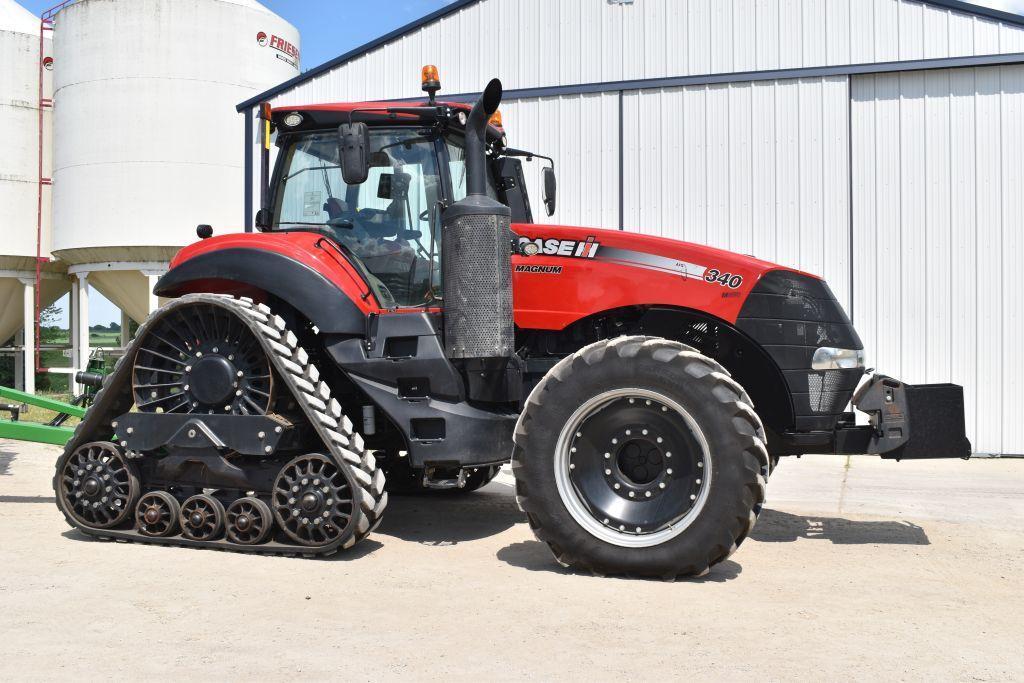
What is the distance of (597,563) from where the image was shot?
4887mm

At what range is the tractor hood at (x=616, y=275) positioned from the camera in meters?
5.20

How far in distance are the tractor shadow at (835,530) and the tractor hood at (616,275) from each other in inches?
70.4

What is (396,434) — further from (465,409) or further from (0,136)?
(0,136)

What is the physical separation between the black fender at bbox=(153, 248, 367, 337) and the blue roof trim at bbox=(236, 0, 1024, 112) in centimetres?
710

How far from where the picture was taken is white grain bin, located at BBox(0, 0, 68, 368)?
1945cm

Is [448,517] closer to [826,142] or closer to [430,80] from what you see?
[430,80]

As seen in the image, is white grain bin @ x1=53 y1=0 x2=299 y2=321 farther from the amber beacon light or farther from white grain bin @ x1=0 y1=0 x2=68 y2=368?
the amber beacon light

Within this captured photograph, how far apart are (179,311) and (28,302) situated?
16726mm

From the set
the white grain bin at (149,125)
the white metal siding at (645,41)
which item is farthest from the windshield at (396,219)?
the white grain bin at (149,125)

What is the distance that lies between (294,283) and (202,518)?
1.49 metres

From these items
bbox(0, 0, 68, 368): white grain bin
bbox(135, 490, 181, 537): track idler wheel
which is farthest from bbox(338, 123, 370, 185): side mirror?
bbox(0, 0, 68, 368): white grain bin

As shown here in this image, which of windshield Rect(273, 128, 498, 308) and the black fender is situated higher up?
windshield Rect(273, 128, 498, 308)

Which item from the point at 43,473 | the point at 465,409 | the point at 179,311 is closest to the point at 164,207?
the point at 43,473

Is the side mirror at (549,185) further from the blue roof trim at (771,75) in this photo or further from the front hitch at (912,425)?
the blue roof trim at (771,75)
